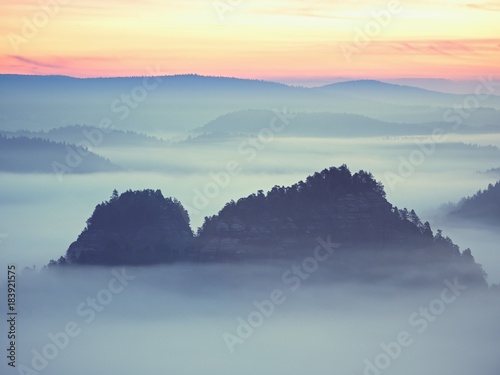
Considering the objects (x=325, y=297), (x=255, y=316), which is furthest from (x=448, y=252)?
(x=255, y=316)

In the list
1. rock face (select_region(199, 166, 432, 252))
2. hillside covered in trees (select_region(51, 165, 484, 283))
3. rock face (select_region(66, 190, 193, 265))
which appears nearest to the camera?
rock face (select_region(199, 166, 432, 252))

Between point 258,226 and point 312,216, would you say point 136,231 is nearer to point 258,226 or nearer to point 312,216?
point 258,226

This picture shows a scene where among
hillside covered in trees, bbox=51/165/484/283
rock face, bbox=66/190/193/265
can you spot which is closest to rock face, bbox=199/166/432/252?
hillside covered in trees, bbox=51/165/484/283

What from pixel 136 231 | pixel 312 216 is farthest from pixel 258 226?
pixel 136 231

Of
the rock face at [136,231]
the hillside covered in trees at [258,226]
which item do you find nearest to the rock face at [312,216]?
the hillside covered in trees at [258,226]

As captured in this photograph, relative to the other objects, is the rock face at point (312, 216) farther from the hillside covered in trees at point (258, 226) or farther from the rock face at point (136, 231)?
the rock face at point (136, 231)

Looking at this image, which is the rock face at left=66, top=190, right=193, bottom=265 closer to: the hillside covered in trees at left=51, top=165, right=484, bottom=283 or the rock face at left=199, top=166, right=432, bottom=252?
the hillside covered in trees at left=51, top=165, right=484, bottom=283
